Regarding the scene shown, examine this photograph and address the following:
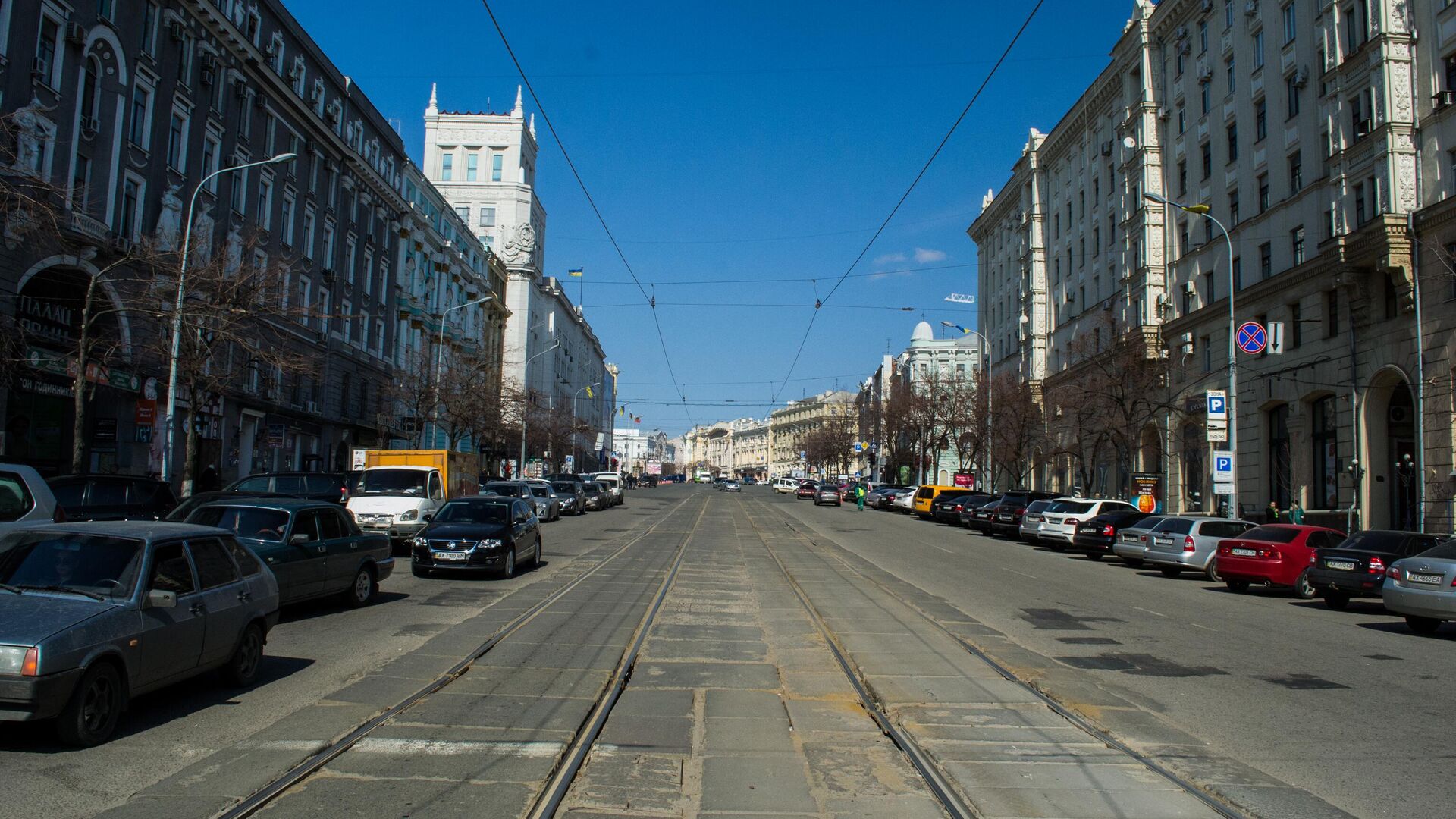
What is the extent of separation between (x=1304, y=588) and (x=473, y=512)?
15822 millimetres

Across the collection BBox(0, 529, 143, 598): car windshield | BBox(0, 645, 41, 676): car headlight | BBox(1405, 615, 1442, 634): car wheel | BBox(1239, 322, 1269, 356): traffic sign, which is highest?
BBox(1239, 322, 1269, 356): traffic sign

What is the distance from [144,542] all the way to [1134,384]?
A: 39.3 meters

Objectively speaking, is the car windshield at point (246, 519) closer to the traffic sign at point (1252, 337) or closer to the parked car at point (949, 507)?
the traffic sign at point (1252, 337)

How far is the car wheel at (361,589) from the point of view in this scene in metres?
13.8

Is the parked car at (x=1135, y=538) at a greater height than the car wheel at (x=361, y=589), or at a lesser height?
greater

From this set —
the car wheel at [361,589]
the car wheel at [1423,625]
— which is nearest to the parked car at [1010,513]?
the car wheel at [1423,625]

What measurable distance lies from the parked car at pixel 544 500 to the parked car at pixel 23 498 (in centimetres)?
2702

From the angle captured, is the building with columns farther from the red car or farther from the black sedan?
the red car

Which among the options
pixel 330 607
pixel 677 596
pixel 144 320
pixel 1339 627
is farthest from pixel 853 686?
pixel 144 320

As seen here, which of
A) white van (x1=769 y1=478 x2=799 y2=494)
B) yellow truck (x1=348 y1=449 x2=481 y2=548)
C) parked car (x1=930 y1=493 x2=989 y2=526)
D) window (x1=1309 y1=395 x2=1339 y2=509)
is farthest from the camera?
white van (x1=769 y1=478 x2=799 y2=494)

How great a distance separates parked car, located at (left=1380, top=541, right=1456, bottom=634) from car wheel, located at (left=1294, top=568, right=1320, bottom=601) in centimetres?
420

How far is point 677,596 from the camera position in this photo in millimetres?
16016

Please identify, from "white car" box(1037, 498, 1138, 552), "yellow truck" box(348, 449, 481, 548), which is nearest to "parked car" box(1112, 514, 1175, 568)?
"white car" box(1037, 498, 1138, 552)

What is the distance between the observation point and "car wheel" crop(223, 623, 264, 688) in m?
8.37
